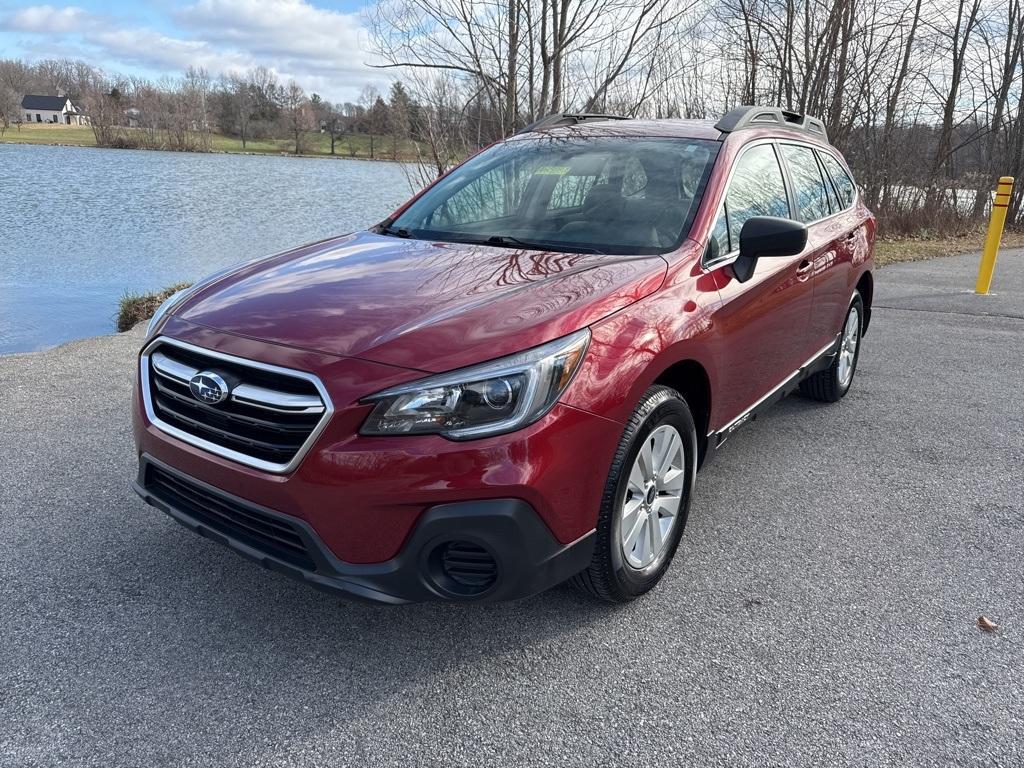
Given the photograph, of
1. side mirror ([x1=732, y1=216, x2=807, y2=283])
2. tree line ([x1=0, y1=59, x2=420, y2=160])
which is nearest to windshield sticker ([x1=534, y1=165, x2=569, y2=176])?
side mirror ([x1=732, y1=216, x2=807, y2=283])

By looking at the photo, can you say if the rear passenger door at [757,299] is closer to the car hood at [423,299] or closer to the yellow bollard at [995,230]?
the car hood at [423,299]

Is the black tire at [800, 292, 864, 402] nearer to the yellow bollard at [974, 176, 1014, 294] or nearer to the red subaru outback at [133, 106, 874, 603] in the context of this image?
the red subaru outback at [133, 106, 874, 603]

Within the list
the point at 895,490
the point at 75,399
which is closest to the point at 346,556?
the point at 895,490

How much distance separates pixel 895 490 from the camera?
3.99 metres

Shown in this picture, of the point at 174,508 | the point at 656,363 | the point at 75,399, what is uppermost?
the point at 656,363

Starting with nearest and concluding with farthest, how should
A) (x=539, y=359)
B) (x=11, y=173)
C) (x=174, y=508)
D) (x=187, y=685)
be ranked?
(x=539, y=359) → (x=187, y=685) → (x=174, y=508) → (x=11, y=173)

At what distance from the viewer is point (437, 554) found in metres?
2.29

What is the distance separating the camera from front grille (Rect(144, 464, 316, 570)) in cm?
234

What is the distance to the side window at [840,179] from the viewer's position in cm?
502

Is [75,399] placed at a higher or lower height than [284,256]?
lower

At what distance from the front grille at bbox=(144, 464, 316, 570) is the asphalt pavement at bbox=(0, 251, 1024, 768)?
435 millimetres

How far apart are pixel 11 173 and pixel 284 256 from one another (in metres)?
31.8

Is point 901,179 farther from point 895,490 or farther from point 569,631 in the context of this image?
point 569,631

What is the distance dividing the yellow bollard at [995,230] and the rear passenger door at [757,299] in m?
7.02
